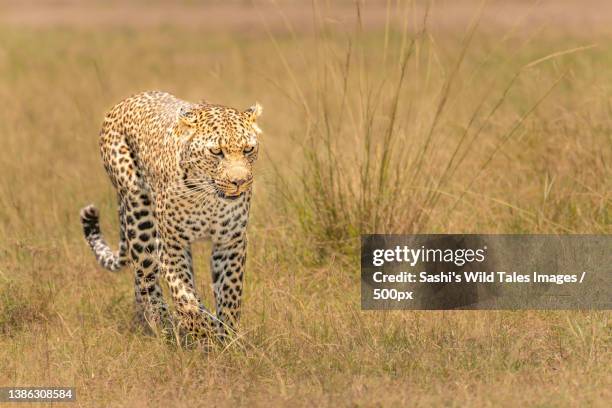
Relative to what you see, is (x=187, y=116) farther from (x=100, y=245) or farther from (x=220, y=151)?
(x=100, y=245)

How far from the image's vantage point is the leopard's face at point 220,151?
5961mm

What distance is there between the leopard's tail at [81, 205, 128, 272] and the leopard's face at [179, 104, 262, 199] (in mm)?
1151

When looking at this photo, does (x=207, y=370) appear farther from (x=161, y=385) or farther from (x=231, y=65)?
(x=231, y=65)

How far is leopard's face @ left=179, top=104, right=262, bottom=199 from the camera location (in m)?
5.96

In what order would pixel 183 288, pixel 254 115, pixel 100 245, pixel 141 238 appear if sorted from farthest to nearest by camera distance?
1. pixel 100 245
2. pixel 141 238
3. pixel 183 288
4. pixel 254 115

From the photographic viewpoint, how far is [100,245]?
7.43m

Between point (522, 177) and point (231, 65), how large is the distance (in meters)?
9.03

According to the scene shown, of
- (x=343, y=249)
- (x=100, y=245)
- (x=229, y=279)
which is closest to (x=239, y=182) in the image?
(x=229, y=279)

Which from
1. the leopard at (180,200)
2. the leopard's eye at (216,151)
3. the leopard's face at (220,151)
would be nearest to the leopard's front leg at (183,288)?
the leopard at (180,200)

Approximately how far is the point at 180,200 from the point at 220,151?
43 cm

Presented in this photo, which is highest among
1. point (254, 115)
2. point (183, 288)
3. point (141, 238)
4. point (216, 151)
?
point (254, 115)

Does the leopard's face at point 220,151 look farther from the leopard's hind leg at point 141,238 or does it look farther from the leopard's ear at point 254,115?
the leopard's hind leg at point 141,238

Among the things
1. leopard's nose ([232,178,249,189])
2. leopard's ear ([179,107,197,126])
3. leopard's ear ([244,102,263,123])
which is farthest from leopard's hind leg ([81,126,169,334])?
leopard's nose ([232,178,249,189])

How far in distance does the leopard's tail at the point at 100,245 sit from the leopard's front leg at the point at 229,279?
0.87m
